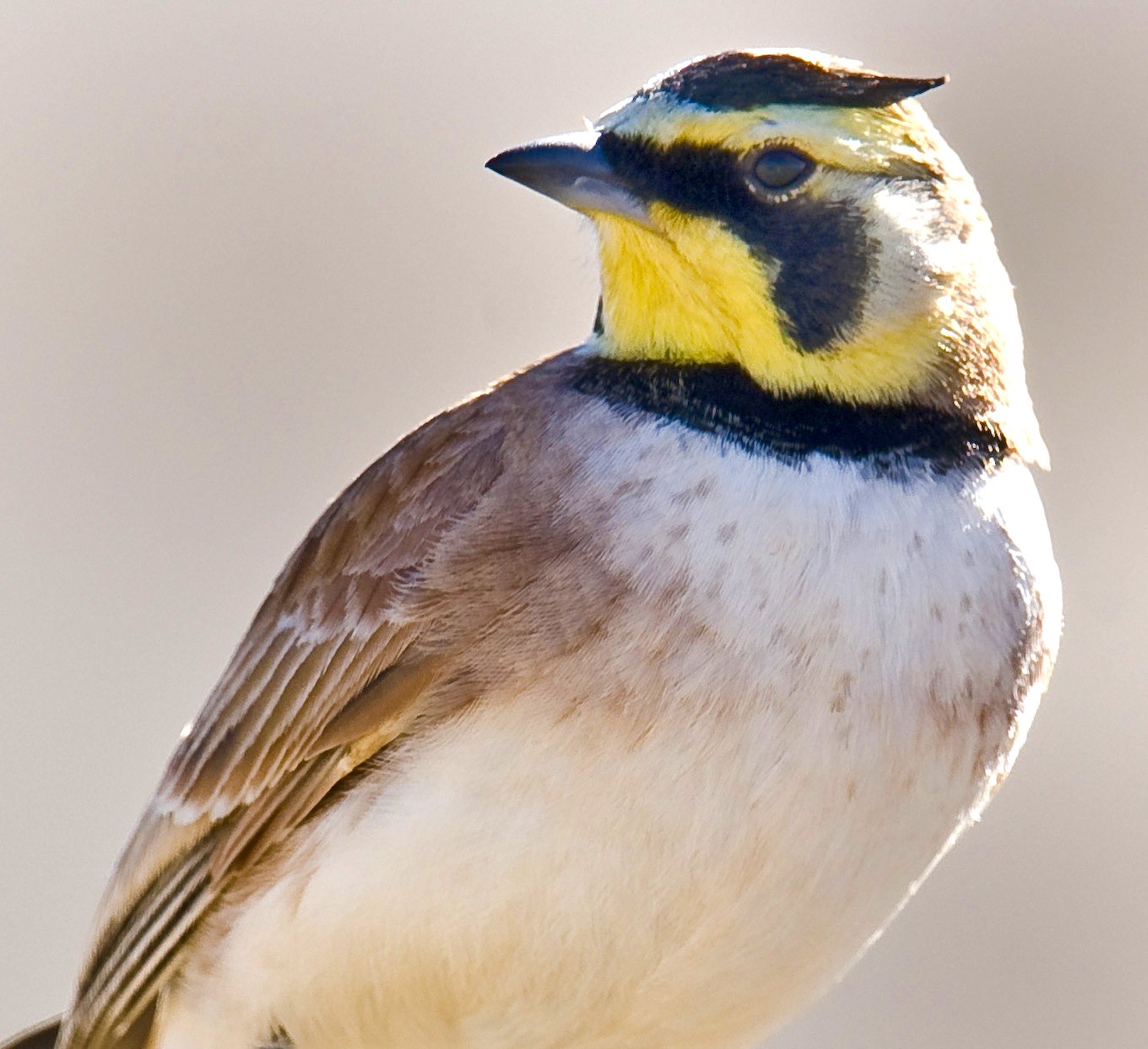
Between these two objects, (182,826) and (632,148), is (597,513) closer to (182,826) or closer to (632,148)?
(632,148)

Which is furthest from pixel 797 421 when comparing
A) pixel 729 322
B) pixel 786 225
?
pixel 786 225

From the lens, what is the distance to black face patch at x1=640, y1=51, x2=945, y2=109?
9.92 feet

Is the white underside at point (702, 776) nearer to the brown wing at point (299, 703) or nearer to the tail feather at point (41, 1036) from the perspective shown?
the brown wing at point (299, 703)

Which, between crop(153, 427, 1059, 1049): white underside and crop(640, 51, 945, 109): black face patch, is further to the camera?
crop(640, 51, 945, 109): black face patch

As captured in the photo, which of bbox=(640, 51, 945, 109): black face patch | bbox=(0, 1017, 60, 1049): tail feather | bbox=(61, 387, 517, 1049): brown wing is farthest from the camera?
bbox=(0, 1017, 60, 1049): tail feather

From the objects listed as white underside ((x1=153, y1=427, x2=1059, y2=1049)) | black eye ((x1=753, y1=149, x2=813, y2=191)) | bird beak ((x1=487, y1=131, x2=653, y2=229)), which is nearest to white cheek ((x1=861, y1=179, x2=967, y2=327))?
black eye ((x1=753, y1=149, x2=813, y2=191))

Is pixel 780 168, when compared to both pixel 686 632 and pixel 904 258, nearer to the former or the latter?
pixel 904 258

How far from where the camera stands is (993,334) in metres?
3.23

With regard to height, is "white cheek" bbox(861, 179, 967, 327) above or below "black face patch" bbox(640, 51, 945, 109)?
below

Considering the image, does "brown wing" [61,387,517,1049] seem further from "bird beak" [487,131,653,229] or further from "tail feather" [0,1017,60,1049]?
"bird beak" [487,131,653,229]

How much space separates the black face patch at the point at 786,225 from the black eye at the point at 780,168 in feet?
0.08

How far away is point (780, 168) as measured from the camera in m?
3.03

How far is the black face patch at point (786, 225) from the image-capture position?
303 centimetres

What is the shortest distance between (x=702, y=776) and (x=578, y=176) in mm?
989
